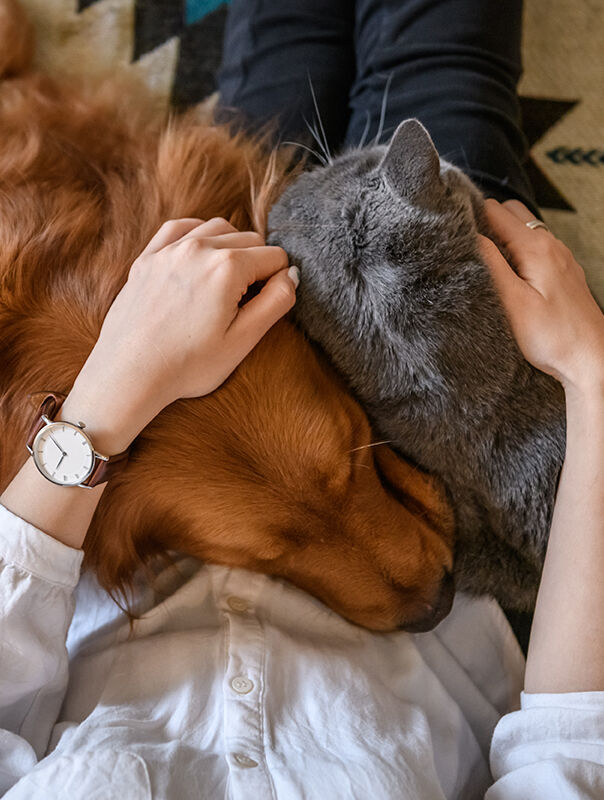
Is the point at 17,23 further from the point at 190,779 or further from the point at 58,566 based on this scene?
the point at 190,779

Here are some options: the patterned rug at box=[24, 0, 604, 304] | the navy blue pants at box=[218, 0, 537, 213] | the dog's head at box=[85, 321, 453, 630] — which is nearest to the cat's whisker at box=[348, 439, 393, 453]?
the dog's head at box=[85, 321, 453, 630]

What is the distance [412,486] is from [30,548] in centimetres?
61

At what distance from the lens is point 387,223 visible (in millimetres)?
994

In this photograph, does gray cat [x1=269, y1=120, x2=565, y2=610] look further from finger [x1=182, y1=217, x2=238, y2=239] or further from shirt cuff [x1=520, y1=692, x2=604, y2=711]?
shirt cuff [x1=520, y1=692, x2=604, y2=711]

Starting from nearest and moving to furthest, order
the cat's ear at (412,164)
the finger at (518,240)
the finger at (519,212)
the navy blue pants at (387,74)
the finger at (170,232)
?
the cat's ear at (412,164), the finger at (170,232), the finger at (518,240), the finger at (519,212), the navy blue pants at (387,74)

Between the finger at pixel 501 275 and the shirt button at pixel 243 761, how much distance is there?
78cm

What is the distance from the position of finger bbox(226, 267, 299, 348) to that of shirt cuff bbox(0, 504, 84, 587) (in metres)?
0.40

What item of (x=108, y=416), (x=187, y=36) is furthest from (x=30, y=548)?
(x=187, y=36)

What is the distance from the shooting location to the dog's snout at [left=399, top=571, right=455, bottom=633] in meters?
1.17

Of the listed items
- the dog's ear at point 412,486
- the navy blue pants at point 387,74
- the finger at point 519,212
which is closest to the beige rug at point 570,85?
the navy blue pants at point 387,74

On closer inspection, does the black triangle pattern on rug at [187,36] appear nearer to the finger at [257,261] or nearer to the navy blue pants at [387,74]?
the navy blue pants at [387,74]

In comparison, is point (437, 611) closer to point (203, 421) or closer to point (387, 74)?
point (203, 421)

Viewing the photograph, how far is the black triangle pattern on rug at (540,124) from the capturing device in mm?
1836

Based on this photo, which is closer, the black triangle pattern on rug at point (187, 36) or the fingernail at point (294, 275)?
the fingernail at point (294, 275)
